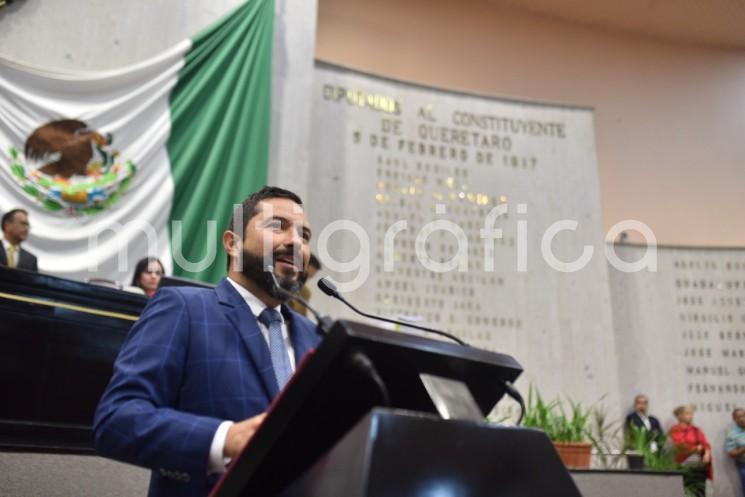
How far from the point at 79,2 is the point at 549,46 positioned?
5781 millimetres

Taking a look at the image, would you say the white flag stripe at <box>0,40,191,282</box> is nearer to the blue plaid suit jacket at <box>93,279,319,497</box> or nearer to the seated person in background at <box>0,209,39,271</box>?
the seated person in background at <box>0,209,39,271</box>

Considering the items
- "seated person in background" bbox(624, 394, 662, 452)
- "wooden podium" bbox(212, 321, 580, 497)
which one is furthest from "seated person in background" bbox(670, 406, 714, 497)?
"wooden podium" bbox(212, 321, 580, 497)

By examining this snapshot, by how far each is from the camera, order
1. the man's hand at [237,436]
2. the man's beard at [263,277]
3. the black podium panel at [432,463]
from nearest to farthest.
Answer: the black podium panel at [432,463] → the man's hand at [237,436] → the man's beard at [263,277]

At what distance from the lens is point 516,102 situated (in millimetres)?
7066

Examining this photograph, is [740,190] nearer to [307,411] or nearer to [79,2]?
[79,2]

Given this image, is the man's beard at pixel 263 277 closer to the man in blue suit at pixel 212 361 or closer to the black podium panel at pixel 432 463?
the man in blue suit at pixel 212 361

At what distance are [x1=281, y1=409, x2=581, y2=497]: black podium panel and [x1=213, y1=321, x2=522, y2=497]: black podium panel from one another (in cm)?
4

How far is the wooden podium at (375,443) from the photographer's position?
2.65 feet

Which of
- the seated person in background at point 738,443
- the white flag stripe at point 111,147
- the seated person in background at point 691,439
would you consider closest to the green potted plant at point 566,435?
the seated person in background at point 691,439

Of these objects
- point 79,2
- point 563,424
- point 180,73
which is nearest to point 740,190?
point 563,424

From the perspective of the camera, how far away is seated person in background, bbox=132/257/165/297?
4.36 meters

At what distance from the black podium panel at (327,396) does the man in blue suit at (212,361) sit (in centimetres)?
8

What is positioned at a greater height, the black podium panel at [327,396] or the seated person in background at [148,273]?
the seated person in background at [148,273]

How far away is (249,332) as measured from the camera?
1.40 m
